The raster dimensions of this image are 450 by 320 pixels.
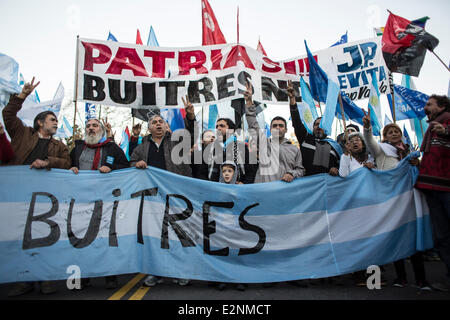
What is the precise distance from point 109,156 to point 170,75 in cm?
243

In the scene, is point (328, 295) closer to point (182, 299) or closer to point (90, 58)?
point (182, 299)

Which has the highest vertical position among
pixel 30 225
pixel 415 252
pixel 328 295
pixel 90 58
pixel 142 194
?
pixel 90 58

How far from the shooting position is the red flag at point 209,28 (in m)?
8.21

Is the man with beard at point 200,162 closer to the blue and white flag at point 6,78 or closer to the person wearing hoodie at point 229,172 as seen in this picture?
the person wearing hoodie at point 229,172

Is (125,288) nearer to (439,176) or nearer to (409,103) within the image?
Answer: (439,176)

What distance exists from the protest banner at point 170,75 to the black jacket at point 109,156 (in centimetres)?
140

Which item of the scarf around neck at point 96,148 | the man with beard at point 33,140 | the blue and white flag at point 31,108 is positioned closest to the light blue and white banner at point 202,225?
the man with beard at point 33,140

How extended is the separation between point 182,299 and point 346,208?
2288 mm

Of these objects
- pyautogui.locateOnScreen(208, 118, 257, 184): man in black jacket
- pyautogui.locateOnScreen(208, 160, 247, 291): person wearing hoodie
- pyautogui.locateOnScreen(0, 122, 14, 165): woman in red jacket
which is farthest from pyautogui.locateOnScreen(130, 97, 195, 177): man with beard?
pyautogui.locateOnScreen(0, 122, 14, 165): woman in red jacket

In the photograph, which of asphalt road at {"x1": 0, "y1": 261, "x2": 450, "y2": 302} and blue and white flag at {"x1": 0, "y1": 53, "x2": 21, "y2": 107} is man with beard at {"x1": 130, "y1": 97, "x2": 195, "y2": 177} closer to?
asphalt road at {"x1": 0, "y1": 261, "x2": 450, "y2": 302}

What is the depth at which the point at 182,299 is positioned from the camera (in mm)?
3104

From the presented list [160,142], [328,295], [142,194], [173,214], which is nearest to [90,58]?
[160,142]
